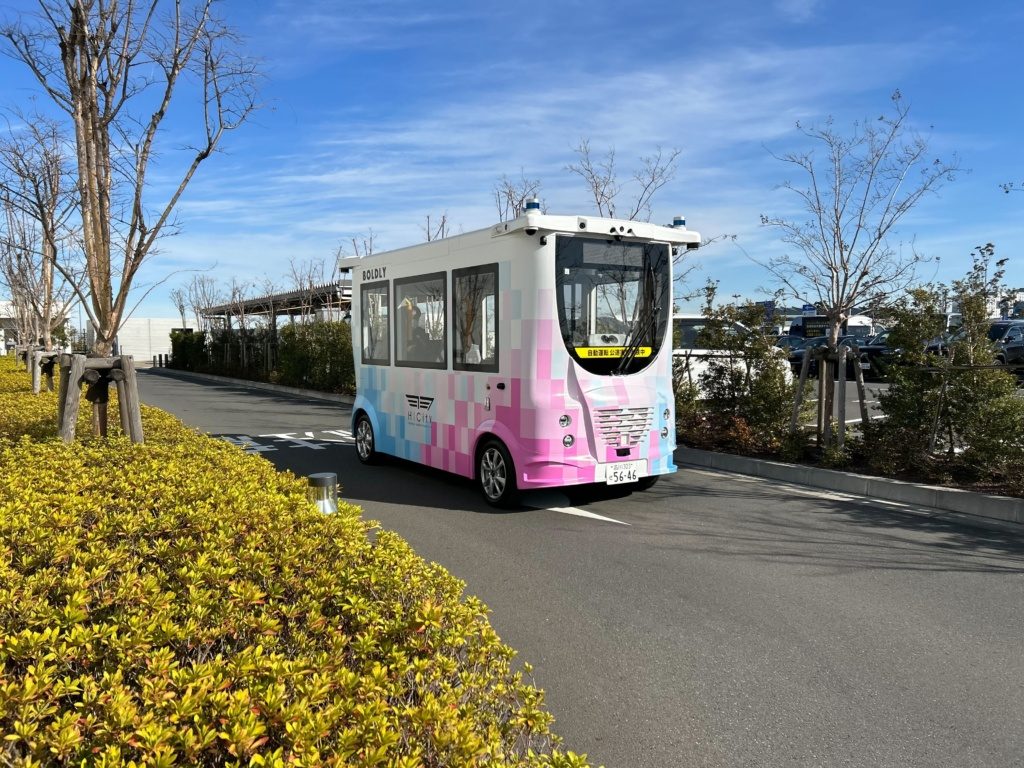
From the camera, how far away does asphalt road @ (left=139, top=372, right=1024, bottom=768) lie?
11.1 feet

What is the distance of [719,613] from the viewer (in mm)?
4758

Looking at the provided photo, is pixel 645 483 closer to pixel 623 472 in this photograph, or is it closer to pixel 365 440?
pixel 623 472

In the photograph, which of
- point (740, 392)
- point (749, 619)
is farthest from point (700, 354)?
point (749, 619)

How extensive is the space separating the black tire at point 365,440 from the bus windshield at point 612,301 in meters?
3.85

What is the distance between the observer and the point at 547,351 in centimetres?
718

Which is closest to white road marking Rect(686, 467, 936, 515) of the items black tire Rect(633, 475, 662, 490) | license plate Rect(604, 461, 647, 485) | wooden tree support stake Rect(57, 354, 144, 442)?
black tire Rect(633, 475, 662, 490)

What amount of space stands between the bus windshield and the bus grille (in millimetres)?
406

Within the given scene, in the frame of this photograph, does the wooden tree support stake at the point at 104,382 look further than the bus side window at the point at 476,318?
No

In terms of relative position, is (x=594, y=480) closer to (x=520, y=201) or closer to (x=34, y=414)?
(x=34, y=414)

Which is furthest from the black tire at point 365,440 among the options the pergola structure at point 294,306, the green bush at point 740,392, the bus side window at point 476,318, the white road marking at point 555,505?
the pergola structure at point 294,306

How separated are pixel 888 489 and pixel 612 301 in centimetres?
355

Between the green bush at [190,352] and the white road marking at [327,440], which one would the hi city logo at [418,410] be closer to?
the white road marking at [327,440]

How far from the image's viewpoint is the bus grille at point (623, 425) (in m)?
7.51

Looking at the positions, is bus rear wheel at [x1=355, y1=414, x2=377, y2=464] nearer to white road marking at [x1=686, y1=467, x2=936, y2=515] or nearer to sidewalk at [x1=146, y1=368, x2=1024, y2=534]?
sidewalk at [x1=146, y1=368, x2=1024, y2=534]
